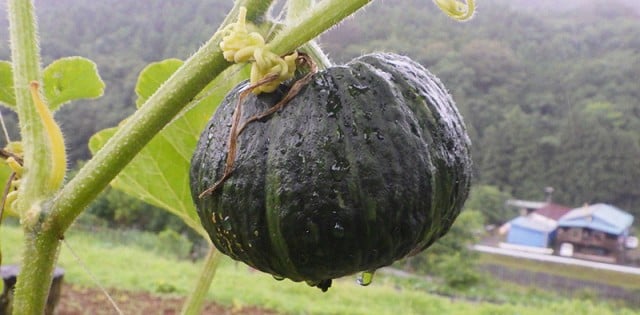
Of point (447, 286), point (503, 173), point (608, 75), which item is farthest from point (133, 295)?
point (608, 75)

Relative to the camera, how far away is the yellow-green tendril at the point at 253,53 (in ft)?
1.71

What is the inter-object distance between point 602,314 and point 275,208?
969 cm

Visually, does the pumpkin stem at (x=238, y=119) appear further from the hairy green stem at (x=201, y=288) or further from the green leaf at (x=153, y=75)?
the green leaf at (x=153, y=75)

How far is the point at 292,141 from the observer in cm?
55

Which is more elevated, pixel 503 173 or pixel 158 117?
pixel 158 117

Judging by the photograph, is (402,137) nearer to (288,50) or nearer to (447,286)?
(288,50)

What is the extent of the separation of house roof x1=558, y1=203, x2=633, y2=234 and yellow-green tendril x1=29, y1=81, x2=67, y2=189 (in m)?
17.3

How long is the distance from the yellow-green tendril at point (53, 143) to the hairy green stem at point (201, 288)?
30 centimetres

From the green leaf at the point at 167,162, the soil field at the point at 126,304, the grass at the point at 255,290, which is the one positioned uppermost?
the green leaf at the point at 167,162

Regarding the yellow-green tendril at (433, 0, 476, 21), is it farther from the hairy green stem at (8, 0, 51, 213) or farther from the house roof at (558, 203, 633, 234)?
the house roof at (558, 203, 633, 234)

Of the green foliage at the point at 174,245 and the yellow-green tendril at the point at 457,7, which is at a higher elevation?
the yellow-green tendril at the point at 457,7

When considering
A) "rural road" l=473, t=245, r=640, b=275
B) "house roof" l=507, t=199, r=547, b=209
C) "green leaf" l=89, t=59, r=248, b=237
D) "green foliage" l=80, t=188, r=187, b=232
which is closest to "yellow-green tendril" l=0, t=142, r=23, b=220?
"green leaf" l=89, t=59, r=248, b=237

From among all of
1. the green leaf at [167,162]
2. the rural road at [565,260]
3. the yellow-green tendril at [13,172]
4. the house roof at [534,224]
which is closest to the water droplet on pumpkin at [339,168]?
the yellow-green tendril at [13,172]

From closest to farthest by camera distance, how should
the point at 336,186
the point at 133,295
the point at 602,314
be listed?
the point at 336,186, the point at 133,295, the point at 602,314
